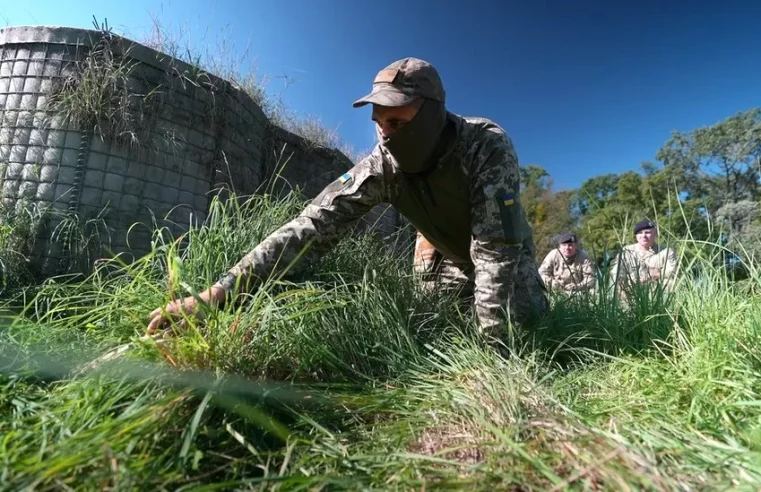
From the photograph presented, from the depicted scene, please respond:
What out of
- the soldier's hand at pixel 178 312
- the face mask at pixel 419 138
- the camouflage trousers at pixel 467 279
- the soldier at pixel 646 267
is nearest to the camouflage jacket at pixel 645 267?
the soldier at pixel 646 267

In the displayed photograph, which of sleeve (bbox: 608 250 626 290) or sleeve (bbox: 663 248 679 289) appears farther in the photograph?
sleeve (bbox: 608 250 626 290)

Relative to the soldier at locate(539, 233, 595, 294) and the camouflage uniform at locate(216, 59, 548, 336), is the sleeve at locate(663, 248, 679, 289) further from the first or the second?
the soldier at locate(539, 233, 595, 294)

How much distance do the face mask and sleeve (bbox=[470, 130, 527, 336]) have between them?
0.78 feet

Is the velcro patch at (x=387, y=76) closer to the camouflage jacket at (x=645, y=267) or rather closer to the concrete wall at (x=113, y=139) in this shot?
the camouflage jacket at (x=645, y=267)

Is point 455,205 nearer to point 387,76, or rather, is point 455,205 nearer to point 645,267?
point 387,76

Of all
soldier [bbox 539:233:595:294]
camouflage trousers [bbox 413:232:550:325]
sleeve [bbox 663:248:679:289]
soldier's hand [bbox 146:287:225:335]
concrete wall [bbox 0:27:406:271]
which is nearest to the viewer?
soldier's hand [bbox 146:287:225:335]

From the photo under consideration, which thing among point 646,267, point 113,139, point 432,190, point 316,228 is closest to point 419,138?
point 432,190

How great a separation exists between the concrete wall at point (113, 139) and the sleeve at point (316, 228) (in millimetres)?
1787

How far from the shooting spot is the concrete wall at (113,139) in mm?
3480

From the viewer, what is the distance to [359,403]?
117cm

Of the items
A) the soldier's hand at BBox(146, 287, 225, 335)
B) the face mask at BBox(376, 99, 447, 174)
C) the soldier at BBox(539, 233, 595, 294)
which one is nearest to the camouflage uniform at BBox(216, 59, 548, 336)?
the face mask at BBox(376, 99, 447, 174)

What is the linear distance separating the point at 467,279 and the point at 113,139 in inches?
121

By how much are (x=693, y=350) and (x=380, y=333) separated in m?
1.05

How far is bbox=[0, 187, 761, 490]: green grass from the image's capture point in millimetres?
771
